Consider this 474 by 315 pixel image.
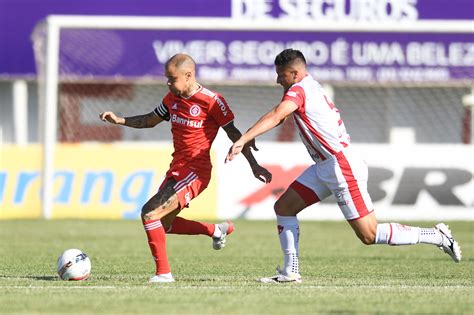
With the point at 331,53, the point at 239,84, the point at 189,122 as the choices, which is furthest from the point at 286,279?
the point at 331,53

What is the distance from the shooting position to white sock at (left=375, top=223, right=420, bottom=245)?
408 inches

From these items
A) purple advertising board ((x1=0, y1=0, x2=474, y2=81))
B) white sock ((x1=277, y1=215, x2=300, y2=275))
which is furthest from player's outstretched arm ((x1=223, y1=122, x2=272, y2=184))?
purple advertising board ((x1=0, y1=0, x2=474, y2=81))

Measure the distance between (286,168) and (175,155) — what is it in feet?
42.1

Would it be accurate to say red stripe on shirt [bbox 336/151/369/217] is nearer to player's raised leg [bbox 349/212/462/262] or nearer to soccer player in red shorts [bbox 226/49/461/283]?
soccer player in red shorts [bbox 226/49/461/283]

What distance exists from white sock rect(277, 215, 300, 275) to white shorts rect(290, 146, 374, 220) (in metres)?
0.27

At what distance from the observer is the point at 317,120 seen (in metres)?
10.3

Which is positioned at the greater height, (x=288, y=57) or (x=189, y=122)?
(x=288, y=57)

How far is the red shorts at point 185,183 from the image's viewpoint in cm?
1073

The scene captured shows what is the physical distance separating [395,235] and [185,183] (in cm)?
206

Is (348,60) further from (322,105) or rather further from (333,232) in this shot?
(322,105)

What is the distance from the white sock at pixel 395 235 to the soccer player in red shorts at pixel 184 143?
1.17 m

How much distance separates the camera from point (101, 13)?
2847 cm

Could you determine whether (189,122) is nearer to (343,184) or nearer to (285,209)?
(285,209)

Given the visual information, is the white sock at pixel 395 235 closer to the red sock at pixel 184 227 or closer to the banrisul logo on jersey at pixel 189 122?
the banrisul logo on jersey at pixel 189 122
